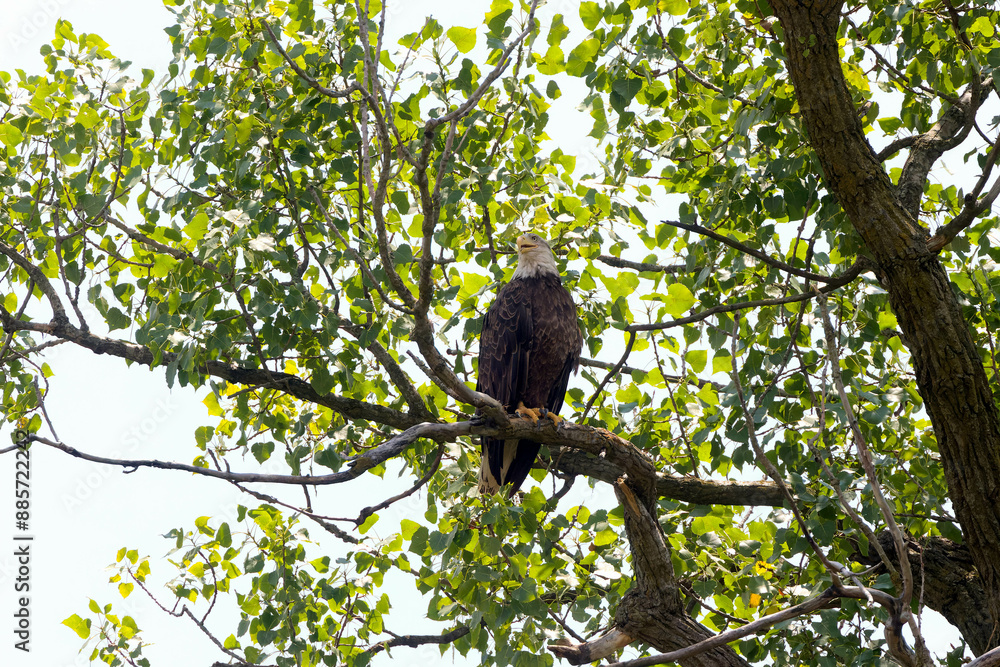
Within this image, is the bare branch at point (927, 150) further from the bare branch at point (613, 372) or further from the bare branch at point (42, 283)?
the bare branch at point (42, 283)

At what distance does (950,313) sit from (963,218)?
0.44 metres

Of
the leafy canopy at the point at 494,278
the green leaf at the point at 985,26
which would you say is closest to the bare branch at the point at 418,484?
the leafy canopy at the point at 494,278

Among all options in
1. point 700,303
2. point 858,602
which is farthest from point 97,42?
point 858,602

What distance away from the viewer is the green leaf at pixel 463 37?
11.9ft

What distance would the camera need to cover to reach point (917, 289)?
327 centimetres

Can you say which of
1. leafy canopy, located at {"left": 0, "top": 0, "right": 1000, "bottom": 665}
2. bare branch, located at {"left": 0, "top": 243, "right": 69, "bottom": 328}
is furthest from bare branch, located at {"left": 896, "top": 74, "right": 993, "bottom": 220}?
bare branch, located at {"left": 0, "top": 243, "right": 69, "bottom": 328}

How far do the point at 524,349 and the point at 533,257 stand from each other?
2.04 feet

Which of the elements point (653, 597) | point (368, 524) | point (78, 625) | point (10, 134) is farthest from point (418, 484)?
point (10, 134)

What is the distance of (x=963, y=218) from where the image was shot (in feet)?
9.91

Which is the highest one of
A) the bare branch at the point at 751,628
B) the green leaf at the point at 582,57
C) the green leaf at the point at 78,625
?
the green leaf at the point at 582,57

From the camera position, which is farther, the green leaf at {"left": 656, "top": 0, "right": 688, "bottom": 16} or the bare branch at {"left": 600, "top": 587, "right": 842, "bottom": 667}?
the green leaf at {"left": 656, "top": 0, "right": 688, "bottom": 16}

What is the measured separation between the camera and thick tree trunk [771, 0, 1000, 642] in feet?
10.6

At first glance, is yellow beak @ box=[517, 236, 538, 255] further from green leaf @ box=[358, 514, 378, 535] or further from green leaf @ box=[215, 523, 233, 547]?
green leaf @ box=[215, 523, 233, 547]

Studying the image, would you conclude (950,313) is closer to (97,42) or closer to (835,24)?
(835,24)
